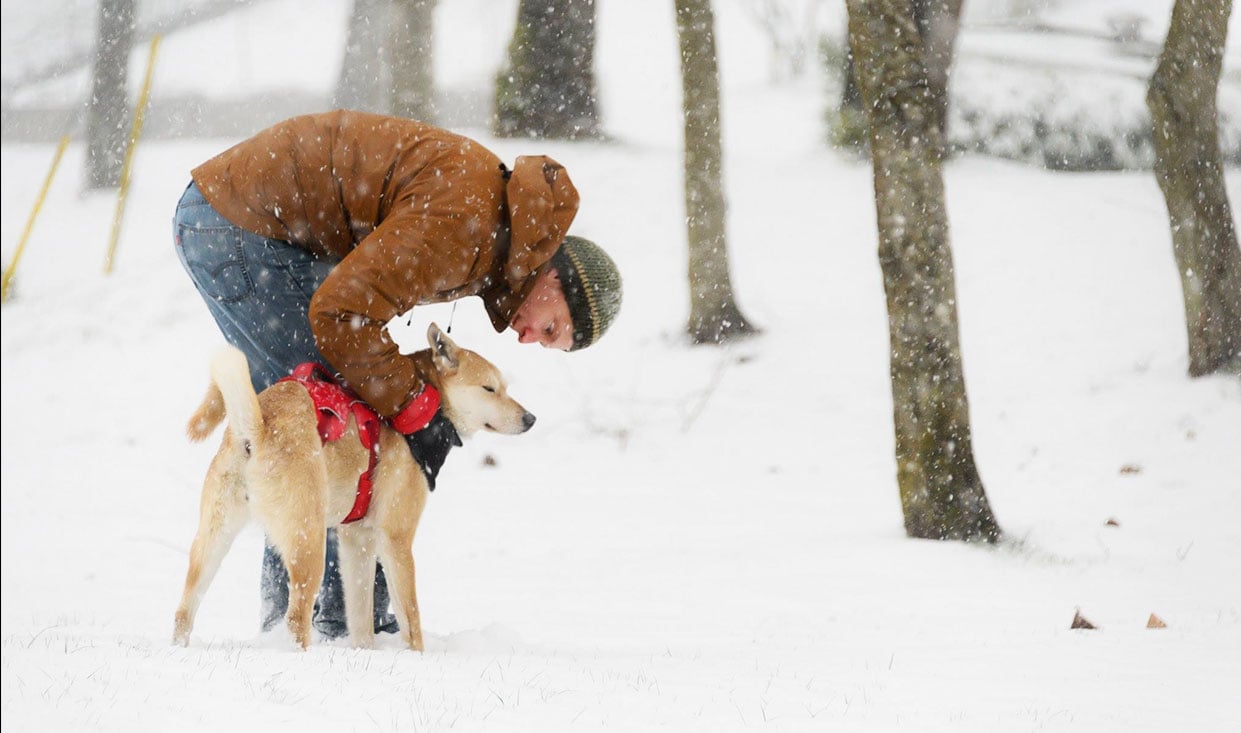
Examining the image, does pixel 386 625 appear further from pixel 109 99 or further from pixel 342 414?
pixel 109 99

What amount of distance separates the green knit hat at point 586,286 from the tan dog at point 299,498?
2.38 ft

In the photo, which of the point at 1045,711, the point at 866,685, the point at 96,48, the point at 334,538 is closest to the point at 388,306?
the point at 334,538

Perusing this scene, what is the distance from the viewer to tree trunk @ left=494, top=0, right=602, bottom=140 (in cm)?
1230

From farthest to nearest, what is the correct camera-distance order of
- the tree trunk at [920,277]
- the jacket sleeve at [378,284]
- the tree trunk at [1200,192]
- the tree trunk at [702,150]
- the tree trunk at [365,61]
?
the tree trunk at [365,61], the tree trunk at [702,150], the tree trunk at [1200,192], the tree trunk at [920,277], the jacket sleeve at [378,284]

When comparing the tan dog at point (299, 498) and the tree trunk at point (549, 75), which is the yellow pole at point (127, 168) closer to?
the tree trunk at point (549, 75)

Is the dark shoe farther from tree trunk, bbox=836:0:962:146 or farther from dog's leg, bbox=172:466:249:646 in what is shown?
tree trunk, bbox=836:0:962:146

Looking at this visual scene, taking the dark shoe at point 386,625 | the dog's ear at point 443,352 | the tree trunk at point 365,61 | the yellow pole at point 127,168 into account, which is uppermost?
the tree trunk at point 365,61

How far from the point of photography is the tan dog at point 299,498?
10.8 feet

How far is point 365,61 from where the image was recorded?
1605 cm

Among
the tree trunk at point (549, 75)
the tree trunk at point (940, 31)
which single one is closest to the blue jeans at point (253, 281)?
the tree trunk at point (940, 31)

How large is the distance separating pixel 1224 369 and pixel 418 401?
582cm

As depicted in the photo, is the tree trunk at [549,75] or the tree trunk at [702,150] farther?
the tree trunk at [549,75]

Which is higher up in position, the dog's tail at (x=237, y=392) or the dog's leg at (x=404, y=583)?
the dog's tail at (x=237, y=392)

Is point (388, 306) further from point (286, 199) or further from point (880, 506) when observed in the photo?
point (880, 506)
